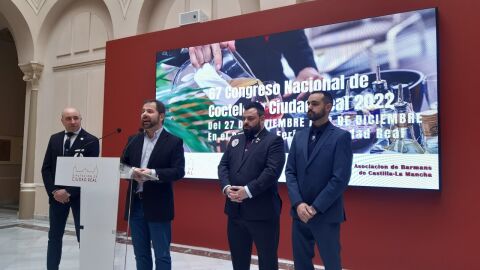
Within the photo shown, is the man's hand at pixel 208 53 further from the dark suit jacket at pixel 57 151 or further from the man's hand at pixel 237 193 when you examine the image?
the man's hand at pixel 237 193

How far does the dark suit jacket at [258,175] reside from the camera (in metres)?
2.44

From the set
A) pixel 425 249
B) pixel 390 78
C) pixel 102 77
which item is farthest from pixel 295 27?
pixel 102 77

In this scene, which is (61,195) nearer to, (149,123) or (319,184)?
(149,123)

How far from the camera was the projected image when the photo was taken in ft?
11.1

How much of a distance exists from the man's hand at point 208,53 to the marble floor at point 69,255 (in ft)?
6.80

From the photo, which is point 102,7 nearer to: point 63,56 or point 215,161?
point 63,56

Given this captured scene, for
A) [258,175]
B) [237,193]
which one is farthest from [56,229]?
[258,175]

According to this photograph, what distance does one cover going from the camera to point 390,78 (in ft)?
11.6

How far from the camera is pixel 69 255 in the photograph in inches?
170

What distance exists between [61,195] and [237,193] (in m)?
1.33

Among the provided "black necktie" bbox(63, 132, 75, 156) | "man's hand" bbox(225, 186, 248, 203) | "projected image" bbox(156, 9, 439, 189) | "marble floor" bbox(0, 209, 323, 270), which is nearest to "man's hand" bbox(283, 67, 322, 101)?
"projected image" bbox(156, 9, 439, 189)

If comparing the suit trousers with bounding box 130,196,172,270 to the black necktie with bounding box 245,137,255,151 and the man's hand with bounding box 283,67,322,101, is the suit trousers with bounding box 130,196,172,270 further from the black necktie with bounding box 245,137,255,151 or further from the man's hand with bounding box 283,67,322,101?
the man's hand with bounding box 283,67,322,101

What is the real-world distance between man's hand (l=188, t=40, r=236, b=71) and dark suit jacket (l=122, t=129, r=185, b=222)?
208cm

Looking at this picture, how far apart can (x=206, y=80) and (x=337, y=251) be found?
2763mm
